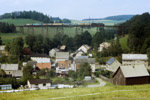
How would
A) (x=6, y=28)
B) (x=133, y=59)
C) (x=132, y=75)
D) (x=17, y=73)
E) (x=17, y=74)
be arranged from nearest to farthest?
(x=132, y=75) → (x=17, y=74) → (x=17, y=73) → (x=133, y=59) → (x=6, y=28)

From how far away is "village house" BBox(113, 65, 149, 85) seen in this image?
2701cm

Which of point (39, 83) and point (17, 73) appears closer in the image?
point (39, 83)

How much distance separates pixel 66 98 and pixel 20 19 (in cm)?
10701

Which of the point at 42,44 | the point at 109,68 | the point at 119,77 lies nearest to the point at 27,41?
the point at 42,44

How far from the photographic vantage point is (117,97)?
1697 cm

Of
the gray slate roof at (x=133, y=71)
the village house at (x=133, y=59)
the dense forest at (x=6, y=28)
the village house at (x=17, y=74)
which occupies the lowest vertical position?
the village house at (x=17, y=74)

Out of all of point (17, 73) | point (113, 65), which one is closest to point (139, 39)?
point (113, 65)

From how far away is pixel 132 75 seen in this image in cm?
2708

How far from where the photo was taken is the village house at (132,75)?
88.6ft

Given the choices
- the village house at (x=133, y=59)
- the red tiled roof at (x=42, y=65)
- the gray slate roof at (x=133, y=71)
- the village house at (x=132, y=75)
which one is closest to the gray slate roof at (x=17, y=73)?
the red tiled roof at (x=42, y=65)

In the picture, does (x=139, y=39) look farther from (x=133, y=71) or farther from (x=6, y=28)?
(x=6, y=28)

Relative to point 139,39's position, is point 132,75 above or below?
below

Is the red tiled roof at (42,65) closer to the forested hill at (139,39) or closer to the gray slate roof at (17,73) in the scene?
the gray slate roof at (17,73)

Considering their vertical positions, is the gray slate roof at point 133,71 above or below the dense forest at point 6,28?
below
